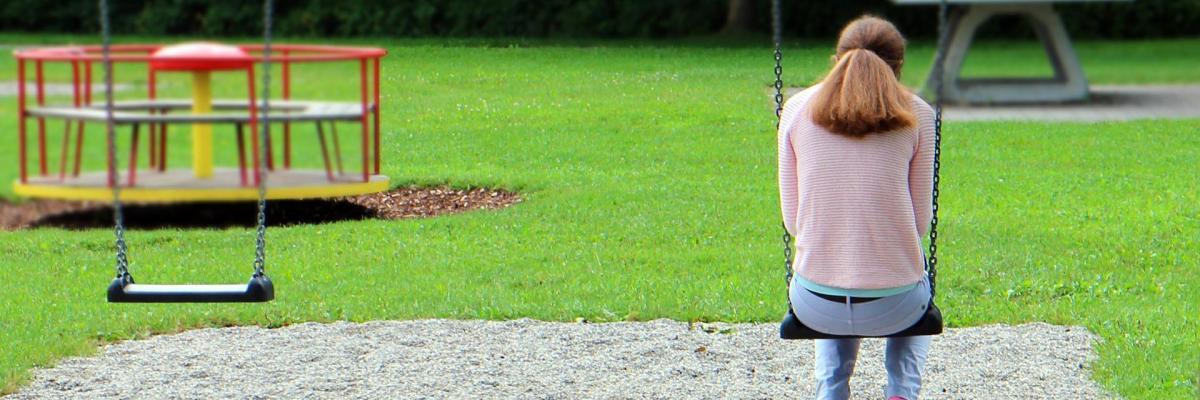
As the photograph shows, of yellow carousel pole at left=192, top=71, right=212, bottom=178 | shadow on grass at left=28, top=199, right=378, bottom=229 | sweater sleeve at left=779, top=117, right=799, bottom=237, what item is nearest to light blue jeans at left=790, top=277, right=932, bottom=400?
sweater sleeve at left=779, top=117, right=799, bottom=237

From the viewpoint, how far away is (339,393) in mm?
5652

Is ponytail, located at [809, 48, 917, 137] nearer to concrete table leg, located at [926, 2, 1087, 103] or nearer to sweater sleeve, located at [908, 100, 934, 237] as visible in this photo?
sweater sleeve, located at [908, 100, 934, 237]

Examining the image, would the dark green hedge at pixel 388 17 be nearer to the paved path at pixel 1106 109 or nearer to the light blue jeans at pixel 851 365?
the light blue jeans at pixel 851 365

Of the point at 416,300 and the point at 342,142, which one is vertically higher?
the point at 342,142

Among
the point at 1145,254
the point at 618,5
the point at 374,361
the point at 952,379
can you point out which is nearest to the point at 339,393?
the point at 374,361

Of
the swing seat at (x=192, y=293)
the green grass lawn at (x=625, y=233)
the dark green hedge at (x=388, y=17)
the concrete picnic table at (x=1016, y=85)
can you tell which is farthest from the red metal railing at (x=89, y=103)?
the concrete picnic table at (x=1016, y=85)

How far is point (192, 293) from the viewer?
375 centimetres

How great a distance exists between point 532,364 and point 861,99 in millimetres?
2515

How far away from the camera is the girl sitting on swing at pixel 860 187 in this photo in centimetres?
388

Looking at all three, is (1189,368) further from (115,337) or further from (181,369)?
(115,337)

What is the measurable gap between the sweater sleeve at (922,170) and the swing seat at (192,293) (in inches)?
62.8

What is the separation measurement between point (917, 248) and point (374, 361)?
2633 millimetres

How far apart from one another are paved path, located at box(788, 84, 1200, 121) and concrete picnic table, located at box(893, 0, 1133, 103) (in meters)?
0.13

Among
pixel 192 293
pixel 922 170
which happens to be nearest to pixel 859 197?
pixel 922 170
